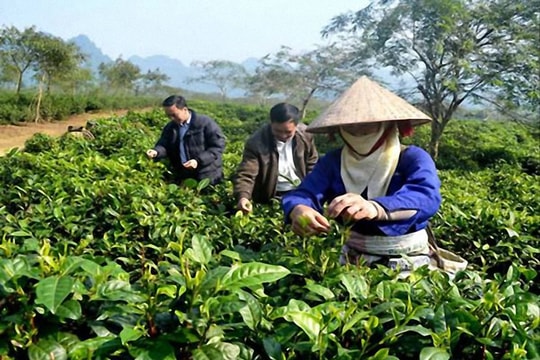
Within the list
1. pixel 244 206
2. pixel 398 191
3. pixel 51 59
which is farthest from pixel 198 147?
pixel 51 59

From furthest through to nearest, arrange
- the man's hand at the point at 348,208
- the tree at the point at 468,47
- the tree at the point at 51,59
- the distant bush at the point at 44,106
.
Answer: the tree at the point at 51,59 < the distant bush at the point at 44,106 < the tree at the point at 468,47 < the man's hand at the point at 348,208

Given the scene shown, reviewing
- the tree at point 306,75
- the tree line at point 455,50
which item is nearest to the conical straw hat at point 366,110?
the tree line at point 455,50

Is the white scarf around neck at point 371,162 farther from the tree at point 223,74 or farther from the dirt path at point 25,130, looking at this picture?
the tree at point 223,74

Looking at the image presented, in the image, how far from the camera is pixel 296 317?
3.44ft

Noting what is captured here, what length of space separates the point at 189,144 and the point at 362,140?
3.25 meters

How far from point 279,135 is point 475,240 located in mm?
1502

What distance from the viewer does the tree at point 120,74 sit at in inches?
1377

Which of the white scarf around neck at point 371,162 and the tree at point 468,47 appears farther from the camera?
the tree at point 468,47

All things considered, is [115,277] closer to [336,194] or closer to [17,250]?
[17,250]

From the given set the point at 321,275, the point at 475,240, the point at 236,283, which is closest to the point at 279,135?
the point at 475,240

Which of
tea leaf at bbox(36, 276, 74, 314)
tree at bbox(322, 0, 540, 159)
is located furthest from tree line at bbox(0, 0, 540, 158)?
tea leaf at bbox(36, 276, 74, 314)

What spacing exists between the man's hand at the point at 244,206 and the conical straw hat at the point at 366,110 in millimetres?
1131

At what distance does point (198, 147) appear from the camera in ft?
16.0

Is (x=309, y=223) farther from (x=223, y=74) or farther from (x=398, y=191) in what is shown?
(x=223, y=74)
